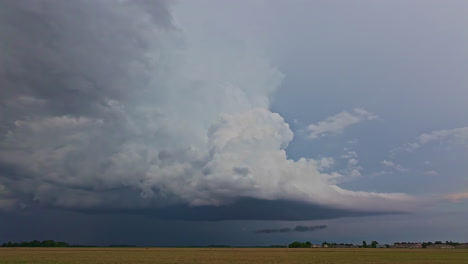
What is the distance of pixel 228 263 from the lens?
252 feet

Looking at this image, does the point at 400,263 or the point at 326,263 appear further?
the point at 400,263

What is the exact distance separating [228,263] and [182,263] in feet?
30.7

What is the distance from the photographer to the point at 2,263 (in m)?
75.6

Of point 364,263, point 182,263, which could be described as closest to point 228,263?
point 182,263

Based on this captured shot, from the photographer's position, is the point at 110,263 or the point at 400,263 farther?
the point at 400,263

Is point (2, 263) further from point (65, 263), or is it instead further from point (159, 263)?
point (159, 263)

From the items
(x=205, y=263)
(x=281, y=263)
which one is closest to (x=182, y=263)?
(x=205, y=263)

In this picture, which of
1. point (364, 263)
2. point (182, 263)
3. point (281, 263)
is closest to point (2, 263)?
point (182, 263)

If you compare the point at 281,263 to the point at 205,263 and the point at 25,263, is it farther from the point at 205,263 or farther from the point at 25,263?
the point at 25,263

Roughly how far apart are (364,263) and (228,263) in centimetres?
2634

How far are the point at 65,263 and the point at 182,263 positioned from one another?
22.2 m

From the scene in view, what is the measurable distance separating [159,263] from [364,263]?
39214 millimetres

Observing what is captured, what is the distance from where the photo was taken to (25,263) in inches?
2864

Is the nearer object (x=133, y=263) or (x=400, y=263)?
(x=133, y=263)
